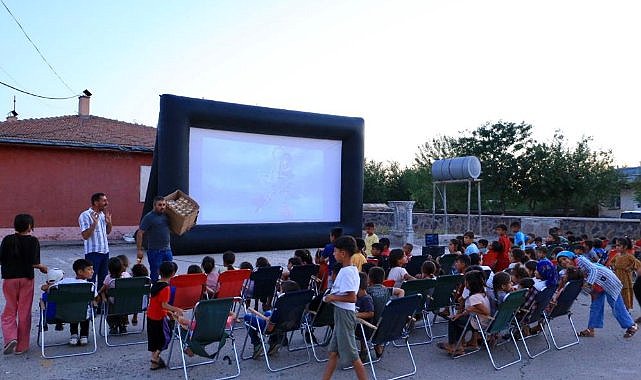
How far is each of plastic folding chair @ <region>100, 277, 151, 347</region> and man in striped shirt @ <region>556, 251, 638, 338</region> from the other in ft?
14.9

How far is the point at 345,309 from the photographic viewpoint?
3.94 meters

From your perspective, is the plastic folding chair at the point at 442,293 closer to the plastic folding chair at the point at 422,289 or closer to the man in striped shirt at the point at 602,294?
the plastic folding chair at the point at 422,289

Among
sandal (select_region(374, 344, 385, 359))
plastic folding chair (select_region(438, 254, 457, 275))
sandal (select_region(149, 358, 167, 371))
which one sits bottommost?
sandal (select_region(149, 358, 167, 371))

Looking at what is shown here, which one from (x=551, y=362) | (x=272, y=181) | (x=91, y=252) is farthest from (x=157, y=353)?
(x=272, y=181)

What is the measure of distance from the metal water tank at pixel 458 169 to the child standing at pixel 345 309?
40.4ft

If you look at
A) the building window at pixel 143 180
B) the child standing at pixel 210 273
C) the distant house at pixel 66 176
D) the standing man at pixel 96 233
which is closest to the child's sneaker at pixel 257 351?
the child standing at pixel 210 273

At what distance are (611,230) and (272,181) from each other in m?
9.36

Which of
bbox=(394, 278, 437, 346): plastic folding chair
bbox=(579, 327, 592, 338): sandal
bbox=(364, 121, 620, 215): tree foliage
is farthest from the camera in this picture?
bbox=(364, 121, 620, 215): tree foliage

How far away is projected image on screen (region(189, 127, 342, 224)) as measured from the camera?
12742 millimetres

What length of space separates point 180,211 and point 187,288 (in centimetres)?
562

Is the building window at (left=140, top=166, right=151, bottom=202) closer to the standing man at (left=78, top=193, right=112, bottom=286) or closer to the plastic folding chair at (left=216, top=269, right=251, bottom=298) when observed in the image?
the standing man at (left=78, top=193, right=112, bottom=286)

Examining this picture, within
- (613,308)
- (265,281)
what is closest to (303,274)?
(265,281)

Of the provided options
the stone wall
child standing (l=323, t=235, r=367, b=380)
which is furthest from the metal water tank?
child standing (l=323, t=235, r=367, b=380)

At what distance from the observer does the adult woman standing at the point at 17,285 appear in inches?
190
